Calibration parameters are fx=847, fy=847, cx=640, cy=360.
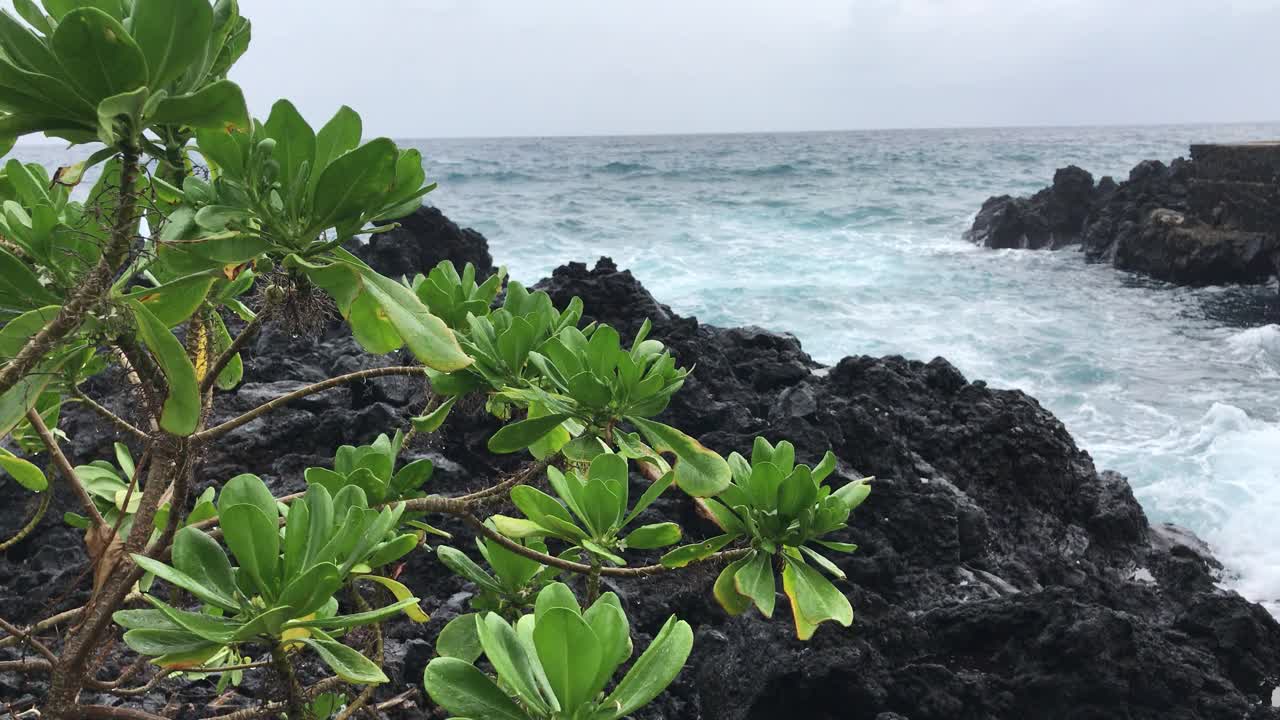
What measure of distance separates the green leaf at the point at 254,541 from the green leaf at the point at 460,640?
0.38 metres

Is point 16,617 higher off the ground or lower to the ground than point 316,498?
lower

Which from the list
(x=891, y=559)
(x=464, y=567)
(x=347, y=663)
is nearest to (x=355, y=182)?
(x=347, y=663)

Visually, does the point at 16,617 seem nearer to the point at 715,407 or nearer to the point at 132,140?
the point at 132,140

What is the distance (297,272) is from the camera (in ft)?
3.53

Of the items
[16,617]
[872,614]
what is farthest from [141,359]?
[872,614]

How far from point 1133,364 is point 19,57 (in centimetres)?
1033

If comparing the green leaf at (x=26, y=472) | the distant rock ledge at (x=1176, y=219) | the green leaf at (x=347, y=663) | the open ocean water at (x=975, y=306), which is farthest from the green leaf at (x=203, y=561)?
the distant rock ledge at (x=1176, y=219)

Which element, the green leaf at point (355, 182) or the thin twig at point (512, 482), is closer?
the green leaf at point (355, 182)

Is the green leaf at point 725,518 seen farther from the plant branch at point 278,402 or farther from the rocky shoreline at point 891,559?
the plant branch at point 278,402

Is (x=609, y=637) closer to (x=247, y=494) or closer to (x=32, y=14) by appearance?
(x=247, y=494)

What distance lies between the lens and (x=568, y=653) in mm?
813

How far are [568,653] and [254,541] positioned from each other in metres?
0.38

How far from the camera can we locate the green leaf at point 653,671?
2.86 ft

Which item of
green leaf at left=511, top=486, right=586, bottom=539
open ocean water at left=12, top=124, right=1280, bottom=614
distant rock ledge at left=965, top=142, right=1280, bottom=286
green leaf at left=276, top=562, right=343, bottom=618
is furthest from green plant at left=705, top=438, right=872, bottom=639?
distant rock ledge at left=965, top=142, right=1280, bottom=286
